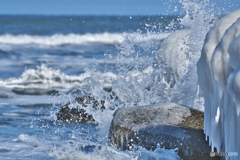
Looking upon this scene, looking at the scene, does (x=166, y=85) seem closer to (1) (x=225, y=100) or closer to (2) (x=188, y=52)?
(2) (x=188, y=52)

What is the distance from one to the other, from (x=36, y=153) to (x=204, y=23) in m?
2.93

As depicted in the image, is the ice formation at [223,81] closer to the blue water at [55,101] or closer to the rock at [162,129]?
the rock at [162,129]

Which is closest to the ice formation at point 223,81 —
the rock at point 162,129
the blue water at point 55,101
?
the rock at point 162,129

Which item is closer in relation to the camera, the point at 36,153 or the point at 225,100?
the point at 225,100

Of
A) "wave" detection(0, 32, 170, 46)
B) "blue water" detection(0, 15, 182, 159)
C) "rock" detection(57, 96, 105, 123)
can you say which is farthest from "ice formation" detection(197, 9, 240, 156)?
"wave" detection(0, 32, 170, 46)

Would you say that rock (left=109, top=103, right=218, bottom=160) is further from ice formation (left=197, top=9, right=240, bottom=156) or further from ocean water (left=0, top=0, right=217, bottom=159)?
ice formation (left=197, top=9, right=240, bottom=156)

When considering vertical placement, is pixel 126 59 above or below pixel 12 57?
below

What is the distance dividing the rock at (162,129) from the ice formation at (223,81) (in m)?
0.84

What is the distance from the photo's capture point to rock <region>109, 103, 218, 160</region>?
283 cm

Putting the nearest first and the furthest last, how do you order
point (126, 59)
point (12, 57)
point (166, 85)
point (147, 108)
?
point (147, 108), point (166, 85), point (126, 59), point (12, 57)

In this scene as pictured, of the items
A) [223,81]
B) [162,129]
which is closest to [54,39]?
[162,129]

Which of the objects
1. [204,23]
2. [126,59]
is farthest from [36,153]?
[204,23]

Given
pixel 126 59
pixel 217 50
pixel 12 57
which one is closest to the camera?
pixel 217 50

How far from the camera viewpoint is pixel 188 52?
461 cm
